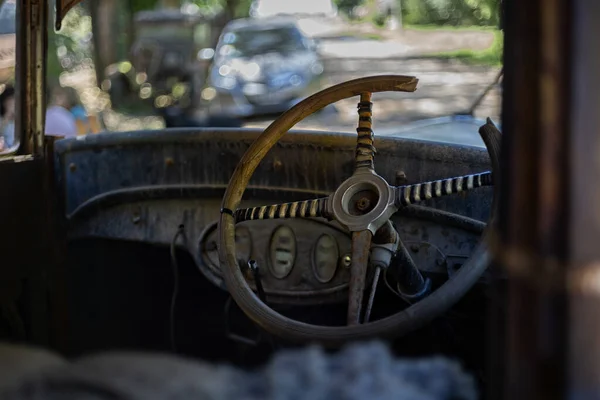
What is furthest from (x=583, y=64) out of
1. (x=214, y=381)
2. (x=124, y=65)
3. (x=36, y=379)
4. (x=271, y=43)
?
(x=124, y=65)

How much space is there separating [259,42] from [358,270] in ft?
44.5

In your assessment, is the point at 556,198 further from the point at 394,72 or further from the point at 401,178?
the point at 394,72

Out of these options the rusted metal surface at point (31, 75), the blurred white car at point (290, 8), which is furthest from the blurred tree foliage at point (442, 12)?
the rusted metal surface at point (31, 75)

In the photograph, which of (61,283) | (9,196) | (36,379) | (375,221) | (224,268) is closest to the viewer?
(36,379)

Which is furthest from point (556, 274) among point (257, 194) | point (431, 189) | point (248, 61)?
point (248, 61)

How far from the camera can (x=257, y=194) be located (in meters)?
2.78

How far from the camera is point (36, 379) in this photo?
1.59 metres

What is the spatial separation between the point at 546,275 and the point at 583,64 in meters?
0.21

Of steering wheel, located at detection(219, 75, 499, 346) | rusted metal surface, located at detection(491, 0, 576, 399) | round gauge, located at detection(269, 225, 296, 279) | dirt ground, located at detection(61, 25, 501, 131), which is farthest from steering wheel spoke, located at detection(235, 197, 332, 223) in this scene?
dirt ground, located at detection(61, 25, 501, 131)

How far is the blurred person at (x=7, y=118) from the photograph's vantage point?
107 inches

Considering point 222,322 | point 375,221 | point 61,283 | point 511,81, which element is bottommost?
point 222,322

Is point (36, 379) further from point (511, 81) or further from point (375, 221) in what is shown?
point (511, 81)

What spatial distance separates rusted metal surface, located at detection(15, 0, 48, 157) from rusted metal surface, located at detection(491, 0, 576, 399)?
1925 millimetres

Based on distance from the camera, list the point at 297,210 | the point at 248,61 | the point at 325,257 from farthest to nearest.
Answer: the point at 248,61 < the point at 325,257 < the point at 297,210
